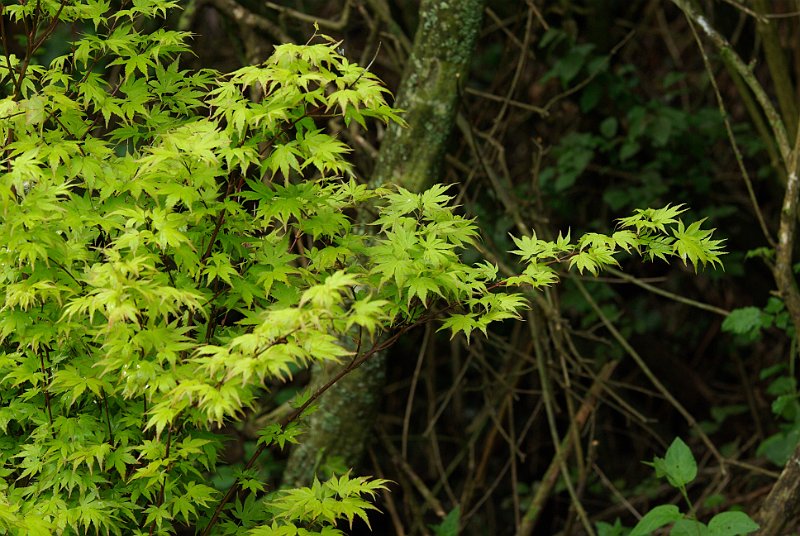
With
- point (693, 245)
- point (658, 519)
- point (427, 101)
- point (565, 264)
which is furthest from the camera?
point (565, 264)

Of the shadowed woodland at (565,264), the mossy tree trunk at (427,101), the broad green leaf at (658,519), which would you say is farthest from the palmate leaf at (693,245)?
the mossy tree trunk at (427,101)

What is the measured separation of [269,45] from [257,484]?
2.56 meters

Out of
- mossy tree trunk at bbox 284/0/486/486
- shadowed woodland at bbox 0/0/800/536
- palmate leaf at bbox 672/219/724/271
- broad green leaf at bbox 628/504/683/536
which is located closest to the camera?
palmate leaf at bbox 672/219/724/271

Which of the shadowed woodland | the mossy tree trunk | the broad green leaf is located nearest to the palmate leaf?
the shadowed woodland

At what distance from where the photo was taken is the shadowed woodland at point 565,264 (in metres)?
3.83

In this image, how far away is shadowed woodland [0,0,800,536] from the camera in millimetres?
3834

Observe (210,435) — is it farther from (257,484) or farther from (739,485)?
(739,485)

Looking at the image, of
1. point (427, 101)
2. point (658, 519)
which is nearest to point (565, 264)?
point (427, 101)

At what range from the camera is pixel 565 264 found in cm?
486

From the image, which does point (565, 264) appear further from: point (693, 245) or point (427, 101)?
point (693, 245)

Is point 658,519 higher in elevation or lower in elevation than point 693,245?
lower

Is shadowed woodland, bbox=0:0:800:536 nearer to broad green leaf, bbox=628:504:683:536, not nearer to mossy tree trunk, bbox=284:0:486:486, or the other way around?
mossy tree trunk, bbox=284:0:486:486

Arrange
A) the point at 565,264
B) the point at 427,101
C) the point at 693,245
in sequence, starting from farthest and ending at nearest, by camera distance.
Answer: the point at 565,264
the point at 427,101
the point at 693,245

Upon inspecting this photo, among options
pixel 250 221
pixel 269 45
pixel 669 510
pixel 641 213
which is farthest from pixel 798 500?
pixel 269 45
